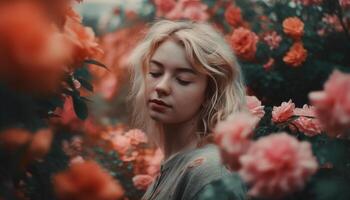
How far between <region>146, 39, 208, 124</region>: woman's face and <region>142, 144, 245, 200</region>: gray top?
0.13 meters

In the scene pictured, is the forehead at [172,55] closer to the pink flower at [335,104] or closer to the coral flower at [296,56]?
the pink flower at [335,104]

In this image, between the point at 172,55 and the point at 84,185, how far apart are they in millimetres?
1023

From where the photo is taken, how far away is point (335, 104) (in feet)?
3.22

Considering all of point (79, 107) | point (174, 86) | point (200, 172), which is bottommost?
point (200, 172)

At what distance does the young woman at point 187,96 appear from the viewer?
190 centimetres

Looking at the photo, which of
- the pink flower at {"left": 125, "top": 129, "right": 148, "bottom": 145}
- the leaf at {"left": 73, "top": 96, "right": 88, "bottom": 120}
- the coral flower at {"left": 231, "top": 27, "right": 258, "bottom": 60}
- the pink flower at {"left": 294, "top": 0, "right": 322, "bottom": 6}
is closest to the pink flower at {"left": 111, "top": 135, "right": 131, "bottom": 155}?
the pink flower at {"left": 125, "top": 129, "right": 148, "bottom": 145}

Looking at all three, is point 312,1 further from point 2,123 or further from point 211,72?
point 2,123

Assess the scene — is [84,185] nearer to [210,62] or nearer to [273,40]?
[210,62]

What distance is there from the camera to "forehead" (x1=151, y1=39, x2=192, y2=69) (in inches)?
75.7

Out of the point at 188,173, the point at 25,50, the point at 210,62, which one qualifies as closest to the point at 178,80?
the point at 210,62

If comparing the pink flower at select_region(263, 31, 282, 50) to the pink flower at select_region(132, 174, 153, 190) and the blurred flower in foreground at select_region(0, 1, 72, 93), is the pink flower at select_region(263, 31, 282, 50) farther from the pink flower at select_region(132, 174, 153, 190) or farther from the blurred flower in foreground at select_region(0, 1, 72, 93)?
the blurred flower in foreground at select_region(0, 1, 72, 93)

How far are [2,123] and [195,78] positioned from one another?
1127mm

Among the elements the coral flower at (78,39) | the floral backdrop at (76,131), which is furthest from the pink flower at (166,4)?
the coral flower at (78,39)

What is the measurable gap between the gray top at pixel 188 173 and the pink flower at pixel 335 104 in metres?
0.82
